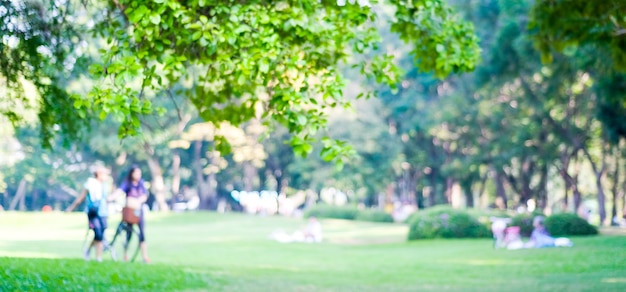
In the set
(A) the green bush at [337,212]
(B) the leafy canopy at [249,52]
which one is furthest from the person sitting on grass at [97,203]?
(A) the green bush at [337,212]

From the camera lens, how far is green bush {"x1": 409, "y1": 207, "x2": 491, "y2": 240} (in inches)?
1048

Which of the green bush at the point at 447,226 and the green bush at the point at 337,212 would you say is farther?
the green bush at the point at 337,212

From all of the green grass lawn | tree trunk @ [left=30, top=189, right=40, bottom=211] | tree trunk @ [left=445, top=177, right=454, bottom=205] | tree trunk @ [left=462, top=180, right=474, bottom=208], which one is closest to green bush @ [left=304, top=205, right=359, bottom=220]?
tree trunk @ [left=445, top=177, right=454, bottom=205]

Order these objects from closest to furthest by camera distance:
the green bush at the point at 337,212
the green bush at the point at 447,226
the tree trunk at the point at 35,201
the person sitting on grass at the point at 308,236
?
the green bush at the point at 447,226, the person sitting on grass at the point at 308,236, the green bush at the point at 337,212, the tree trunk at the point at 35,201

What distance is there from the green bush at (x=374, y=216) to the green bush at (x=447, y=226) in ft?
55.1

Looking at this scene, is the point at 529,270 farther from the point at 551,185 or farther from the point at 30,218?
the point at 551,185

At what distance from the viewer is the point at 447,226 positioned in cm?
2659

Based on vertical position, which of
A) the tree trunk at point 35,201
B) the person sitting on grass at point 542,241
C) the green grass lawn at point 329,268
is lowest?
the green grass lawn at point 329,268

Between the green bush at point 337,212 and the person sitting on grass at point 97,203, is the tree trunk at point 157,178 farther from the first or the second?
the person sitting on grass at point 97,203

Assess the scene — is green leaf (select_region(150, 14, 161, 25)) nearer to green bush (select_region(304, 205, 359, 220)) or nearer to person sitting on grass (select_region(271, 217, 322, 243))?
person sitting on grass (select_region(271, 217, 322, 243))

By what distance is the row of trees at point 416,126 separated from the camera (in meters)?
9.36

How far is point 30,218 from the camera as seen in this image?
137 feet

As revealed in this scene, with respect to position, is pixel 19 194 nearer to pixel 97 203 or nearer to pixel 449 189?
pixel 449 189

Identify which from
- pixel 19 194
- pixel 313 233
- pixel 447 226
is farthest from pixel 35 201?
pixel 447 226
